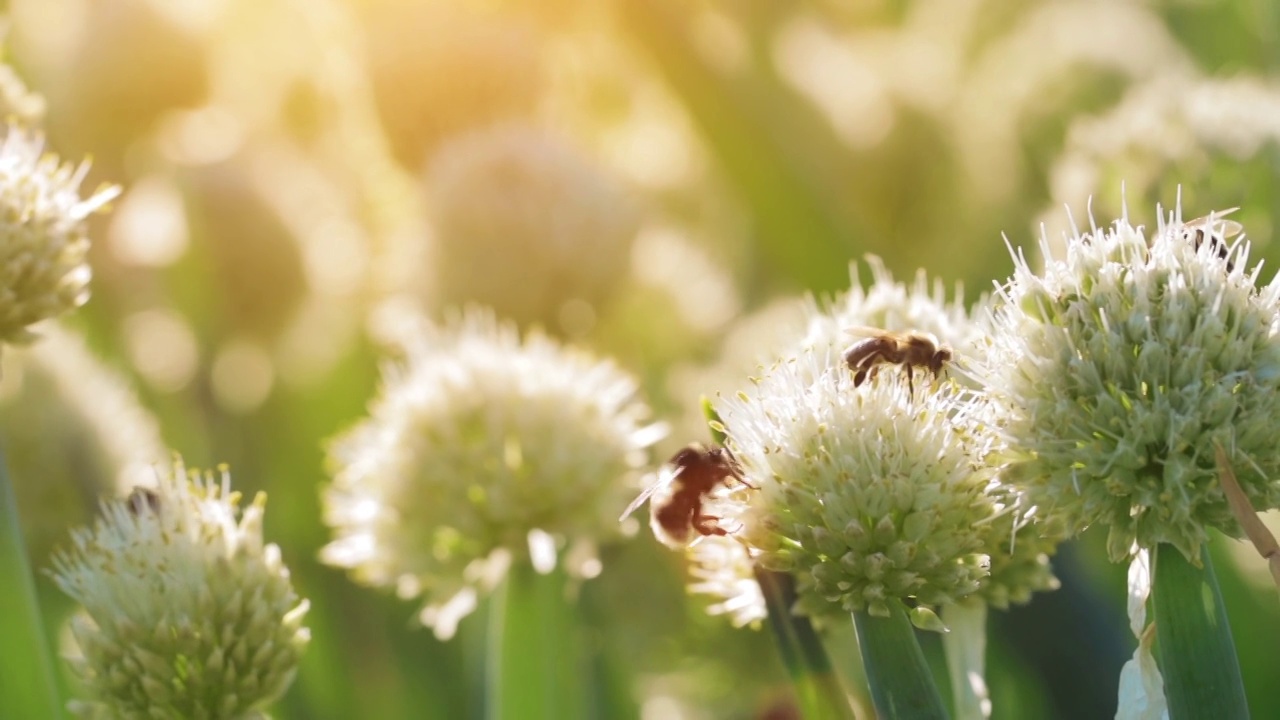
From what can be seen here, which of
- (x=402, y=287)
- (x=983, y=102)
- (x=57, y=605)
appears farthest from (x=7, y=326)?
(x=983, y=102)

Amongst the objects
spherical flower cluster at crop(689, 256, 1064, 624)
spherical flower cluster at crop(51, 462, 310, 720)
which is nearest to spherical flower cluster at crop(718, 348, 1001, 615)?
spherical flower cluster at crop(689, 256, 1064, 624)

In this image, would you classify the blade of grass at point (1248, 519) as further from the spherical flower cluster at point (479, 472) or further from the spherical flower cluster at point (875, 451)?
the spherical flower cluster at point (479, 472)

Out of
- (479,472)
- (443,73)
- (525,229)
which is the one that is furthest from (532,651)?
(443,73)

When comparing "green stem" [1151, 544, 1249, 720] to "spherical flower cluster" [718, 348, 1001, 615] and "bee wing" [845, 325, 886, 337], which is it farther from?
"bee wing" [845, 325, 886, 337]

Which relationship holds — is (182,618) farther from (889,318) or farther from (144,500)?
(889,318)

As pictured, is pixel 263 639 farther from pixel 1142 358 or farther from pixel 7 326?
pixel 1142 358

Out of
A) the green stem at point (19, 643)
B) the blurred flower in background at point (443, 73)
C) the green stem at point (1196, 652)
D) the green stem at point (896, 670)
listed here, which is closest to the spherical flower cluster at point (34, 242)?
the green stem at point (19, 643)
